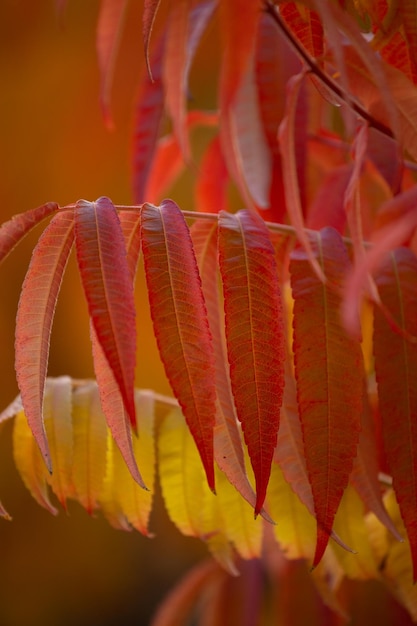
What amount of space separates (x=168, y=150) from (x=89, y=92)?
1792 mm

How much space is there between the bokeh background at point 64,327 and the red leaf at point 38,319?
7.00 ft

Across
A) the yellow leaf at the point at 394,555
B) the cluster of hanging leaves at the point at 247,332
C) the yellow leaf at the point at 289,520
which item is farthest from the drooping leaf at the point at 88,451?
the yellow leaf at the point at 394,555

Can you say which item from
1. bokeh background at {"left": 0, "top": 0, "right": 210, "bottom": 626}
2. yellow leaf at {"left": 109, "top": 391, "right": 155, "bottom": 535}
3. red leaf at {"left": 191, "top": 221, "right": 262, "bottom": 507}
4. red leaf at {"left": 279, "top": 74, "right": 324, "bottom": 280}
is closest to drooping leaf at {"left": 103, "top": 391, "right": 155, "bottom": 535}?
yellow leaf at {"left": 109, "top": 391, "right": 155, "bottom": 535}

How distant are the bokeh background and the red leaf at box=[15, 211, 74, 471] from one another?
7.00 feet

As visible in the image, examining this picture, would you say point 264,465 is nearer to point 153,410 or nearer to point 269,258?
point 269,258

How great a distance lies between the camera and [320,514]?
0.46 meters

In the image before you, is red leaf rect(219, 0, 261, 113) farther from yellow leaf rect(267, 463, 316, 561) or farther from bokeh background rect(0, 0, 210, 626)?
bokeh background rect(0, 0, 210, 626)

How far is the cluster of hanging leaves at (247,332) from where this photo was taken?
16.8 inches

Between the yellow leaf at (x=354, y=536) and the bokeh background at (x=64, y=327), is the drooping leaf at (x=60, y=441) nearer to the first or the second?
the yellow leaf at (x=354, y=536)

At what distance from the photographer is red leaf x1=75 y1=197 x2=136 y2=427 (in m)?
0.39

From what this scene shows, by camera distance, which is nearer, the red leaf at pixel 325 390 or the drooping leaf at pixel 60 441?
the red leaf at pixel 325 390

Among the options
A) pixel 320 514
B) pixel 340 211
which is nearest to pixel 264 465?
pixel 320 514

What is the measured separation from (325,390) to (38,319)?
17 centimetres

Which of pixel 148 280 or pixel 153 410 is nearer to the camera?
pixel 148 280
